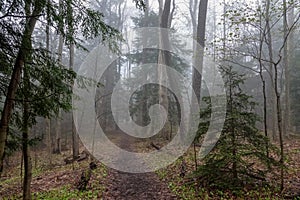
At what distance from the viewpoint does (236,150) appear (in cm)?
545

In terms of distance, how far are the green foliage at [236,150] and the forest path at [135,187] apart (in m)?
1.22

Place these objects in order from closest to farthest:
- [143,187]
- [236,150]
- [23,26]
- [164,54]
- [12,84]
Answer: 1. [12,84]
2. [23,26]
3. [236,150]
4. [143,187]
5. [164,54]

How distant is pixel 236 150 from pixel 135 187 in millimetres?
3147

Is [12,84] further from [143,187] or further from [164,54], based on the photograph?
[164,54]

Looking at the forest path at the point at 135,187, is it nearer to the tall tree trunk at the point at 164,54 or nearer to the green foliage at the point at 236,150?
the green foliage at the point at 236,150

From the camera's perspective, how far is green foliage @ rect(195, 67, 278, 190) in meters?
5.38

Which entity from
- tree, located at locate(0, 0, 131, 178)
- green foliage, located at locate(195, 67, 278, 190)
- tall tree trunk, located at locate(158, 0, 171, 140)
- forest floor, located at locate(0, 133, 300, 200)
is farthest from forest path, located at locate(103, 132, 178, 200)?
tall tree trunk, located at locate(158, 0, 171, 140)

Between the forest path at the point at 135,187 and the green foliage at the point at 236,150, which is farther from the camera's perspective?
the forest path at the point at 135,187

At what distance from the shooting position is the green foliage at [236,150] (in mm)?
5383

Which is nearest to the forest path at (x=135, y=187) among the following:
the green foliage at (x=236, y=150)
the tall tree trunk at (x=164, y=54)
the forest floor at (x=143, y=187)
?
the forest floor at (x=143, y=187)

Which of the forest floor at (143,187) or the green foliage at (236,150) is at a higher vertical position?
the green foliage at (236,150)

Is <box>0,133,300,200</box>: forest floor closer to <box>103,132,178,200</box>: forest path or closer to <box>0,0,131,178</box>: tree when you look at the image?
<box>103,132,178,200</box>: forest path

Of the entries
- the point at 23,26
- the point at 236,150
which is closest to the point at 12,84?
the point at 23,26

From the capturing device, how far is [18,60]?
3.66 metres
